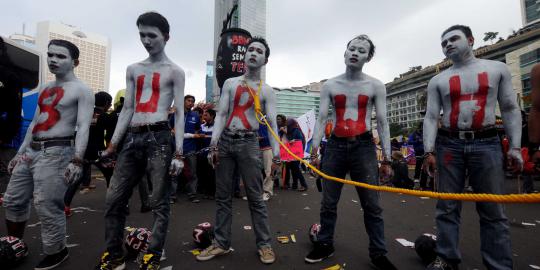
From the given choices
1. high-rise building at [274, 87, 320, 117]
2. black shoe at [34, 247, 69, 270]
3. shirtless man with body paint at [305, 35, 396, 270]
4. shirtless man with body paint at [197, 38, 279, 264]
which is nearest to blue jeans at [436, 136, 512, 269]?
shirtless man with body paint at [305, 35, 396, 270]

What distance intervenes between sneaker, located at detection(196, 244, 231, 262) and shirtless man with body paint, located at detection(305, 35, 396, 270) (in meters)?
1.01

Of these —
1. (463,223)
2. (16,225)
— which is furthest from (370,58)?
(16,225)

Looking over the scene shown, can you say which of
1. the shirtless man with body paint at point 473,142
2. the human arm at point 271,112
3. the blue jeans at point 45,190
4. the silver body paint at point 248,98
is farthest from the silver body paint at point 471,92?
the blue jeans at point 45,190

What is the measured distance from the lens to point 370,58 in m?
3.36

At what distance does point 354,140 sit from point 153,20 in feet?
8.44

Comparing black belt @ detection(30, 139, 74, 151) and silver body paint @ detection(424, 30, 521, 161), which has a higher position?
silver body paint @ detection(424, 30, 521, 161)

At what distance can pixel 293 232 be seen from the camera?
4.29m

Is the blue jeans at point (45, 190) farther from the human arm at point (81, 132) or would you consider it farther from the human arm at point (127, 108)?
the human arm at point (127, 108)

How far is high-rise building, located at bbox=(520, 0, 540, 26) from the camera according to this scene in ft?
224

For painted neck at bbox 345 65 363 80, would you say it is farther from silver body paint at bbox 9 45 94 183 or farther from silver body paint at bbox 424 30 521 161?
silver body paint at bbox 9 45 94 183

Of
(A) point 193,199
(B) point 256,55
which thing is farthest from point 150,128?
(A) point 193,199

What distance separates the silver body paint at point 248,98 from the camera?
3402mm

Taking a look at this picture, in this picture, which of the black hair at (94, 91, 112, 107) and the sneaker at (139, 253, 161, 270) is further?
the black hair at (94, 91, 112, 107)

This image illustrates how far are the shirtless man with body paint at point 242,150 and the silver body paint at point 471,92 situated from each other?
6.15 feet
